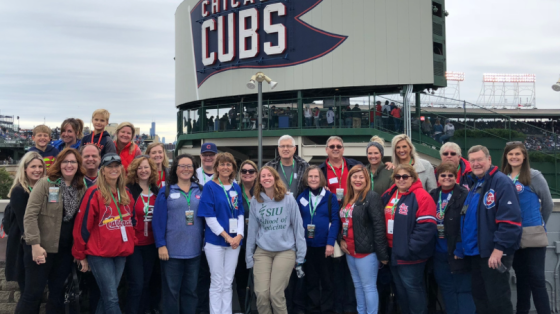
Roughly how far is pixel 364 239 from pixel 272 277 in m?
1.14

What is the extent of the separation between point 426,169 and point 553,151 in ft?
37.5

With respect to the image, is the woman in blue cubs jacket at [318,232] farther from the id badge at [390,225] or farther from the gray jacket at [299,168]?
the id badge at [390,225]

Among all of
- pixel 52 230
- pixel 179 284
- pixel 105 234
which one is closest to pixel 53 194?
pixel 52 230

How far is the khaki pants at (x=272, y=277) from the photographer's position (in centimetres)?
487

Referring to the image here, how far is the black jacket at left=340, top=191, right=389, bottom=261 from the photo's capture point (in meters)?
4.91

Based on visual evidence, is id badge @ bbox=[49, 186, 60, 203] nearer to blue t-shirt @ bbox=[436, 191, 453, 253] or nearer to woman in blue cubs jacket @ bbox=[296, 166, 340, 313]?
woman in blue cubs jacket @ bbox=[296, 166, 340, 313]

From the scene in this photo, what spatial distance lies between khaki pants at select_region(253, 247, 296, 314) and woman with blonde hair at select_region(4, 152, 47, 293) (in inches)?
101

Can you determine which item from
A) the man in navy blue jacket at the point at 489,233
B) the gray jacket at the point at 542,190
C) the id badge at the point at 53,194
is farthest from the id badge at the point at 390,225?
the id badge at the point at 53,194

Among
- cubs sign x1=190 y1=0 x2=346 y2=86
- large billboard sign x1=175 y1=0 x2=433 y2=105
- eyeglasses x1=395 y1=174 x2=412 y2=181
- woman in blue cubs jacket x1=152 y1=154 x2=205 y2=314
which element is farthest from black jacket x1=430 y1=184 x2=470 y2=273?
cubs sign x1=190 y1=0 x2=346 y2=86

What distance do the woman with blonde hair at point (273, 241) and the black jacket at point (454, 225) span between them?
159 cm

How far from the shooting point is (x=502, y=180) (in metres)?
4.31

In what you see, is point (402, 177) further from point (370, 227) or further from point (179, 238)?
point (179, 238)

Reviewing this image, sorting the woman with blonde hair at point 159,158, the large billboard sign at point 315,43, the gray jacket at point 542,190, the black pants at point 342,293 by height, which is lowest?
the black pants at point 342,293

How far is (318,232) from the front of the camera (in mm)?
5246
